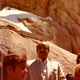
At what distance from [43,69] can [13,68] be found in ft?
3.89

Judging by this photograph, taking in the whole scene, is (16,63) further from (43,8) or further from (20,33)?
(43,8)

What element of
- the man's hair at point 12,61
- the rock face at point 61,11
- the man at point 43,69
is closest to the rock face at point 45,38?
the rock face at point 61,11

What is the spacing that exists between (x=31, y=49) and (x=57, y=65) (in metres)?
4.18

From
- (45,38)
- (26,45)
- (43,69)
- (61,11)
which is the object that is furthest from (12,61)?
(61,11)

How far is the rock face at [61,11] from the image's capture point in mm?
14969

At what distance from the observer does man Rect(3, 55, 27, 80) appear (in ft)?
7.89

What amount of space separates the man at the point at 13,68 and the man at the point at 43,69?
3.60 feet

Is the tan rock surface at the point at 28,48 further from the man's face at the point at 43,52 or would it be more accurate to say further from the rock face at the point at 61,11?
the rock face at the point at 61,11

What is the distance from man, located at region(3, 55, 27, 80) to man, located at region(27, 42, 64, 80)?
1098mm

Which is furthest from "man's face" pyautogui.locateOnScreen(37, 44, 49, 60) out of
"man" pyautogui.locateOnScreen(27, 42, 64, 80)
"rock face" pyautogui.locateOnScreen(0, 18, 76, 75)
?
"rock face" pyautogui.locateOnScreen(0, 18, 76, 75)

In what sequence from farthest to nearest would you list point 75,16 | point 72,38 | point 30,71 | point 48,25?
point 75,16 < point 72,38 < point 48,25 < point 30,71

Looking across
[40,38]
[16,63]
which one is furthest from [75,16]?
[16,63]

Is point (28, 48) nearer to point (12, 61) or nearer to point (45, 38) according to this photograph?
point (45, 38)

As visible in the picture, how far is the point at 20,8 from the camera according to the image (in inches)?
647
